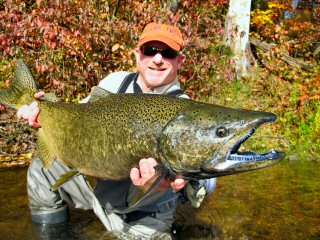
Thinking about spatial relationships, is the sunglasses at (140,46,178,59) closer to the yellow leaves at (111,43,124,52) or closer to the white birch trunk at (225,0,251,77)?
the yellow leaves at (111,43,124,52)

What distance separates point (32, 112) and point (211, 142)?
1891mm

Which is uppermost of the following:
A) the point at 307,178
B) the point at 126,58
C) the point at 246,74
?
the point at 126,58

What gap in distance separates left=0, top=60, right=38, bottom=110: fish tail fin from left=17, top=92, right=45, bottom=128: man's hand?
0.07 meters

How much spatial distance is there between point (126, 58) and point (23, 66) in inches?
196

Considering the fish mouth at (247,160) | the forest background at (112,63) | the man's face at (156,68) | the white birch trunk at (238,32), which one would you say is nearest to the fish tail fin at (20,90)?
the man's face at (156,68)

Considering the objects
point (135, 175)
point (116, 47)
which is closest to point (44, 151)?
point (135, 175)

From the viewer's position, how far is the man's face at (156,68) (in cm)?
411

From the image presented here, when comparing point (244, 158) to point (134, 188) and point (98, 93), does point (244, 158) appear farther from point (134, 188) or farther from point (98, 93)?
point (134, 188)

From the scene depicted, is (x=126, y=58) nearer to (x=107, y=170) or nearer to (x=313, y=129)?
(x=313, y=129)

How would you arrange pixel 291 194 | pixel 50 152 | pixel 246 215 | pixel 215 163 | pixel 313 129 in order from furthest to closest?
pixel 313 129 → pixel 291 194 → pixel 246 215 → pixel 50 152 → pixel 215 163

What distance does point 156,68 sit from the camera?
13.5 ft

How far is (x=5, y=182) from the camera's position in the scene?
6.15 metres

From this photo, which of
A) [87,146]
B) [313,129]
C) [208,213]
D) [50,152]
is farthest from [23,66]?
[313,129]

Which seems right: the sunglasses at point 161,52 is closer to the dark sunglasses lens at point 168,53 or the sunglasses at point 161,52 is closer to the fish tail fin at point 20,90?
the dark sunglasses lens at point 168,53
